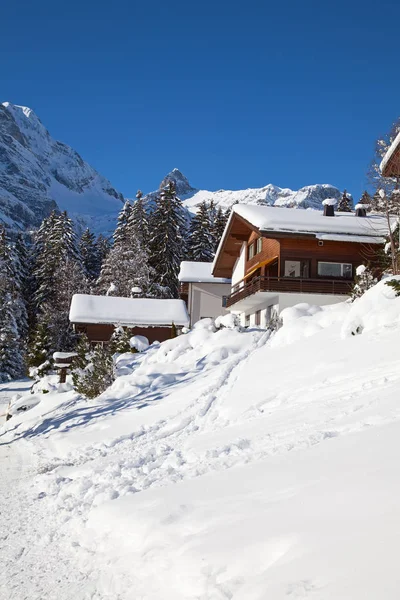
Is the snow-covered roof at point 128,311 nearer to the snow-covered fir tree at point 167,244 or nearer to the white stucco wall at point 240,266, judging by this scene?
the white stucco wall at point 240,266

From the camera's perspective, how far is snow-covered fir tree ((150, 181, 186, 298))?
47.0 metres

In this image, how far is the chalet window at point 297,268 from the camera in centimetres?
2689

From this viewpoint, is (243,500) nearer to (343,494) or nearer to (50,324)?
(343,494)

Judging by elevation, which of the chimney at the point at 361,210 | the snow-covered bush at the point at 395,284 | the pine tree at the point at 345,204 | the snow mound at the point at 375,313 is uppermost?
the pine tree at the point at 345,204

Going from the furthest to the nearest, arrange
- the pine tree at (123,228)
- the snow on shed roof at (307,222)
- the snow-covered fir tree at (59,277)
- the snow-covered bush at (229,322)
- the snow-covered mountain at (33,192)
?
the snow-covered mountain at (33,192)
the pine tree at (123,228)
the snow-covered fir tree at (59,277)
the snow on shed roof at (307,222)
the snow-covered bush at (229,322)

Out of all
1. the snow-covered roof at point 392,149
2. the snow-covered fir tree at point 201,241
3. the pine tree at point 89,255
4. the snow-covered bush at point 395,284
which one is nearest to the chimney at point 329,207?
the snow-covered roof at point 392,149

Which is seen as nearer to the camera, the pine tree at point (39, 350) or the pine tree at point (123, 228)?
the pine tree at point (39, 350)

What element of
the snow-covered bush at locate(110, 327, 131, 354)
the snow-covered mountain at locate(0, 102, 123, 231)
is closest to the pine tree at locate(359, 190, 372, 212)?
the snow-covered bush at locate(110, 327, 131, 354)

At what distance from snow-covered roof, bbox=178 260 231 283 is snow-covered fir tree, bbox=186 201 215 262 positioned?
7977mm

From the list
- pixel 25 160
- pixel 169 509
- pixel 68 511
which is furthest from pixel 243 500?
pixel 25 160

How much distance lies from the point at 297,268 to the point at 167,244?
2210cm

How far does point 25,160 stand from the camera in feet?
586

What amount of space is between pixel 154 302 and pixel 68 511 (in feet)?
→ 102

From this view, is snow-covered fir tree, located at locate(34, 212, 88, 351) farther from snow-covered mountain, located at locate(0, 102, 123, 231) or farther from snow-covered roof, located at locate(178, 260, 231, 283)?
snow-covered mountain, located at locate(0, 102, 123, 231)
